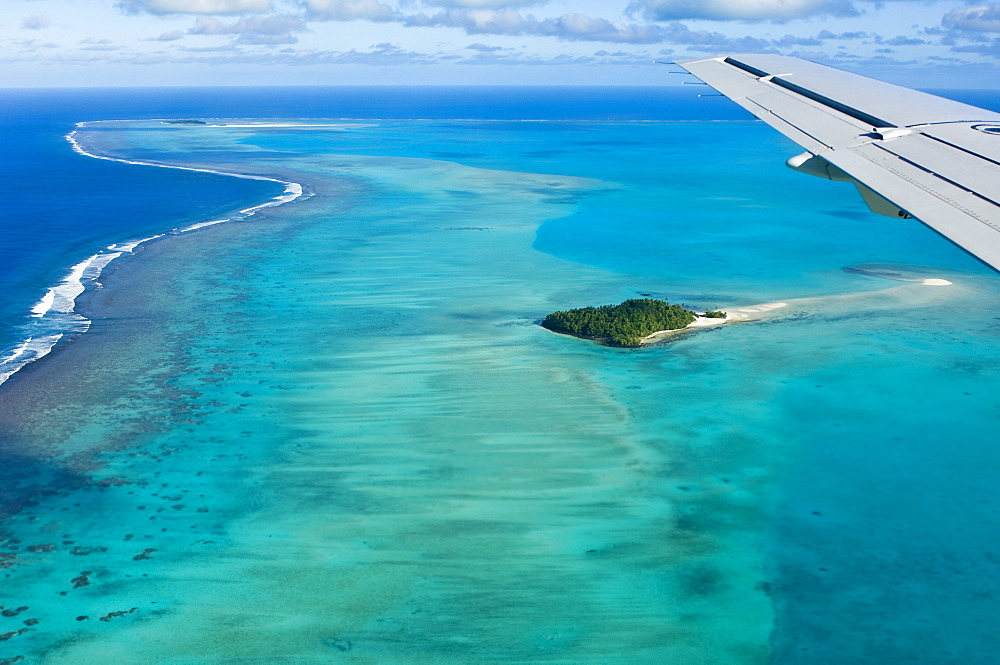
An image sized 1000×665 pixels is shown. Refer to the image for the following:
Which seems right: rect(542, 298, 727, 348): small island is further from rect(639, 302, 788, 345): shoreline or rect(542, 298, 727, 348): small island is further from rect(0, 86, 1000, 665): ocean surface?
rect(0, 86, 1000, 665): ocean surface

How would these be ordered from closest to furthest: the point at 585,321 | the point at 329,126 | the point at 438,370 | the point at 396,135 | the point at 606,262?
1. the point at 438,370
2. the point at 585,321
3. the point at 606,262
4. the point at 396,135
5. the point at 329,126

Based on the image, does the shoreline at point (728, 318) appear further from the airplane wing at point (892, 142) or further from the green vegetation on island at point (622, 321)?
the airplane wing at point (892, 142)

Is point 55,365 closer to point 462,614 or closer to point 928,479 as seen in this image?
point 462,614

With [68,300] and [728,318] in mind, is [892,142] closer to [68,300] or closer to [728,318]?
[728,318]

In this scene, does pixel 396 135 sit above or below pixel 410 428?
above

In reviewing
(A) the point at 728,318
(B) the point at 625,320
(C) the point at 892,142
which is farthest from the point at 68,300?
(C) the point at 892,142

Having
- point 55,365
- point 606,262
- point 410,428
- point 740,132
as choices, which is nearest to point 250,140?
point 740,132

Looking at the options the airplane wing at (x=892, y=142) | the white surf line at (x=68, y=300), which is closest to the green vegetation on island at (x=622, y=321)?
the airplane wing at (x=892, y=142)
